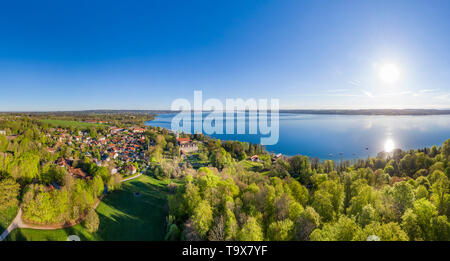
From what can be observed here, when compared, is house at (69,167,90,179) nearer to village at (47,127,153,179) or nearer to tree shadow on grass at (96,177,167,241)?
village at (47,127,153,179)

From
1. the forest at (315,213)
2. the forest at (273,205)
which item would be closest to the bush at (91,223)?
the forest at (273,205)

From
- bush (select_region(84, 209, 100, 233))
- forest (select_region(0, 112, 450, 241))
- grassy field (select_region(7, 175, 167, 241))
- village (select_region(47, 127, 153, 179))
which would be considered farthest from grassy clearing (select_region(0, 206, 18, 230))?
village (select_region(47, 127, 153, 179))

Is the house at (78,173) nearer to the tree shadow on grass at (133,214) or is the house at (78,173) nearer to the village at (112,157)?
the village at (112,157)

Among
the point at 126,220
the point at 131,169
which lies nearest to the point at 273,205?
the point at 126,220

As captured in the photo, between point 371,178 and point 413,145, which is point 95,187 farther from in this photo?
point 413,145

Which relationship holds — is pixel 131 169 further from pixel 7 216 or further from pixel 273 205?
pixel 273 205
